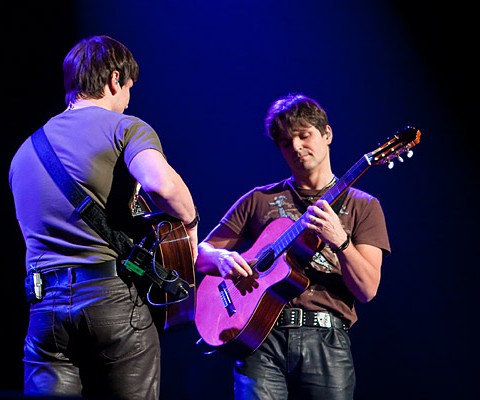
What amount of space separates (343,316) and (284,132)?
114 cm

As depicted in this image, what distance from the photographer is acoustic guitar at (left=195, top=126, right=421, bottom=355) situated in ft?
10.9

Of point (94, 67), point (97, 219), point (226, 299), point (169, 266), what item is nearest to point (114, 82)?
point (94, 67)

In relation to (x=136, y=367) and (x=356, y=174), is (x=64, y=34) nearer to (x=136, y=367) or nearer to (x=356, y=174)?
(x=356, y=174)

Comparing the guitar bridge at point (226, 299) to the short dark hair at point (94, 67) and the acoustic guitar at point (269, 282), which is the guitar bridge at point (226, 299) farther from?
the short dark hair at point (94, 67)

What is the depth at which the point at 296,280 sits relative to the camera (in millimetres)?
3291

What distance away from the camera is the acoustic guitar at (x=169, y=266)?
104 inches

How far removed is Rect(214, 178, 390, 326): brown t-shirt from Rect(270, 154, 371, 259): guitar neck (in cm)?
6

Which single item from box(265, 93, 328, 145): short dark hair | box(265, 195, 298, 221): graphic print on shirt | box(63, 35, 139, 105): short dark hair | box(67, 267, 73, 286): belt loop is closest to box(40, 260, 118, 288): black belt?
box(67, 267, 73, 286): belt loop

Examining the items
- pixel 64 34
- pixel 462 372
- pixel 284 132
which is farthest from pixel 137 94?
pixel 462 372

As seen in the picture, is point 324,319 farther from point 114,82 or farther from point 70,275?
point 114,82

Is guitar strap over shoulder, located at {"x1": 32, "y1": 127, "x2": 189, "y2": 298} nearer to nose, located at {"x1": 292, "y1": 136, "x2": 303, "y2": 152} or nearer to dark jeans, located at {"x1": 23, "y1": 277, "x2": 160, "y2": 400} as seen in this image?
dark jeans, located at {"x1": 23, "y1": 277, "x2": 160, "y2": 400}

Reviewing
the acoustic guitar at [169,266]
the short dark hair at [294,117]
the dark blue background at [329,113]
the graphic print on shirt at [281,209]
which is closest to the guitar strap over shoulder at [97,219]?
the acoustic guitar at [169,266]

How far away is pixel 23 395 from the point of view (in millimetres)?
1292

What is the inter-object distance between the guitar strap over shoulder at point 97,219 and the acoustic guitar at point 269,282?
0.83 metres
